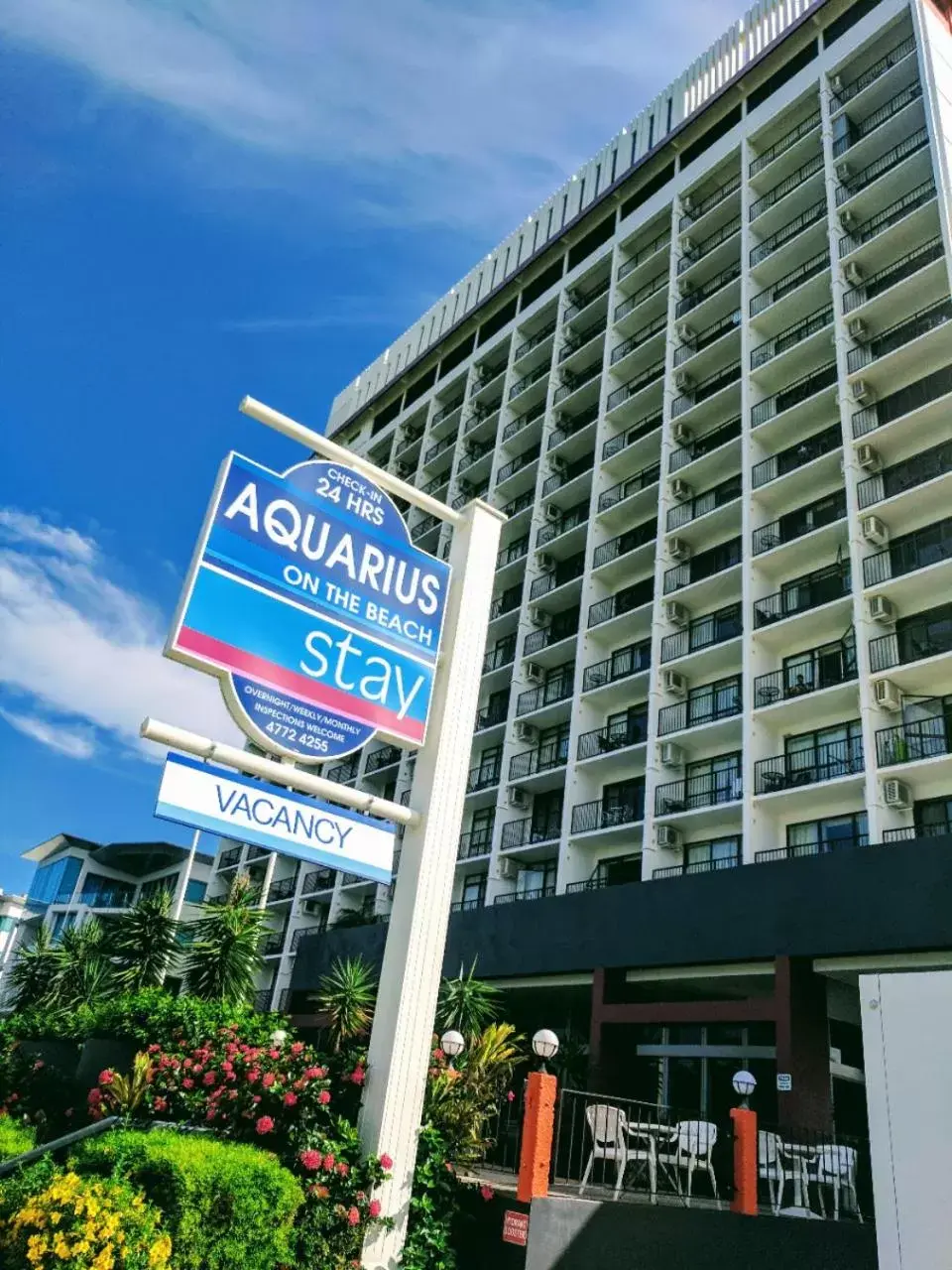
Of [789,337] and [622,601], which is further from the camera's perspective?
[622,601]

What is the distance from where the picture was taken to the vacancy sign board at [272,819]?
8.59 metres

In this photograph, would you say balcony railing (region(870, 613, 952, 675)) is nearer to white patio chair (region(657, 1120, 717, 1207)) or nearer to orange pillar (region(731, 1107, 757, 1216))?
white patio chair (region(657, 1120, 717, 1207))

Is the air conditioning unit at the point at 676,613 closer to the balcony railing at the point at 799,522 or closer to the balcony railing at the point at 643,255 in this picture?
the balcony railing at the point at 799,522

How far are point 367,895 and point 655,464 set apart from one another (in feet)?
69.5

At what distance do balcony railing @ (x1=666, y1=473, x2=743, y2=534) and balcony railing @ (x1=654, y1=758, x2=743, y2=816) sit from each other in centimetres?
838

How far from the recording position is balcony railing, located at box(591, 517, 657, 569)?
3409 cm

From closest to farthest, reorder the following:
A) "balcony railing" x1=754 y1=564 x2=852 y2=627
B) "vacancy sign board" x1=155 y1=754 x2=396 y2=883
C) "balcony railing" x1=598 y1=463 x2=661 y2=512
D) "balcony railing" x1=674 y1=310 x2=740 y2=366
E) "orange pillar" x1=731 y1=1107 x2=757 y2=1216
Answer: "vacancy sign board" x1=155 y1=754 x2=396 y2=883 → "orange pillar" x1=731 y1=1107 x2=757 y2=1216 → "balcony railing" x1=754 y1=564 x2=852 y2=627 → "balcony railing" x1=674 y1=310 x2=740 y2=366 → "balcony railing" x1=598 y1=463 x2=661 y2=512

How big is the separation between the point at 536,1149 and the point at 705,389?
29361 mm

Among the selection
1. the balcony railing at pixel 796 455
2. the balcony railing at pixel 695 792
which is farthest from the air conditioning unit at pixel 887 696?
the balcony railing at pixel 796 455

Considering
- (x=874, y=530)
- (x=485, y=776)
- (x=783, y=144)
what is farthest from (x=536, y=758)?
(x=783, y=144)

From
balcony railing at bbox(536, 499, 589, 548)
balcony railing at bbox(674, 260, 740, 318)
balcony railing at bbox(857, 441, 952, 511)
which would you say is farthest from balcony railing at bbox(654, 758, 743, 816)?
balcony railing at bbox(674, 260, 740, 318)

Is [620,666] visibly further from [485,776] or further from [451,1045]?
[451,1045]

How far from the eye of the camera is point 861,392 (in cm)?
2725

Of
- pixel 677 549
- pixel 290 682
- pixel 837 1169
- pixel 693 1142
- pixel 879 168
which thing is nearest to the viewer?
pixel 290 682
